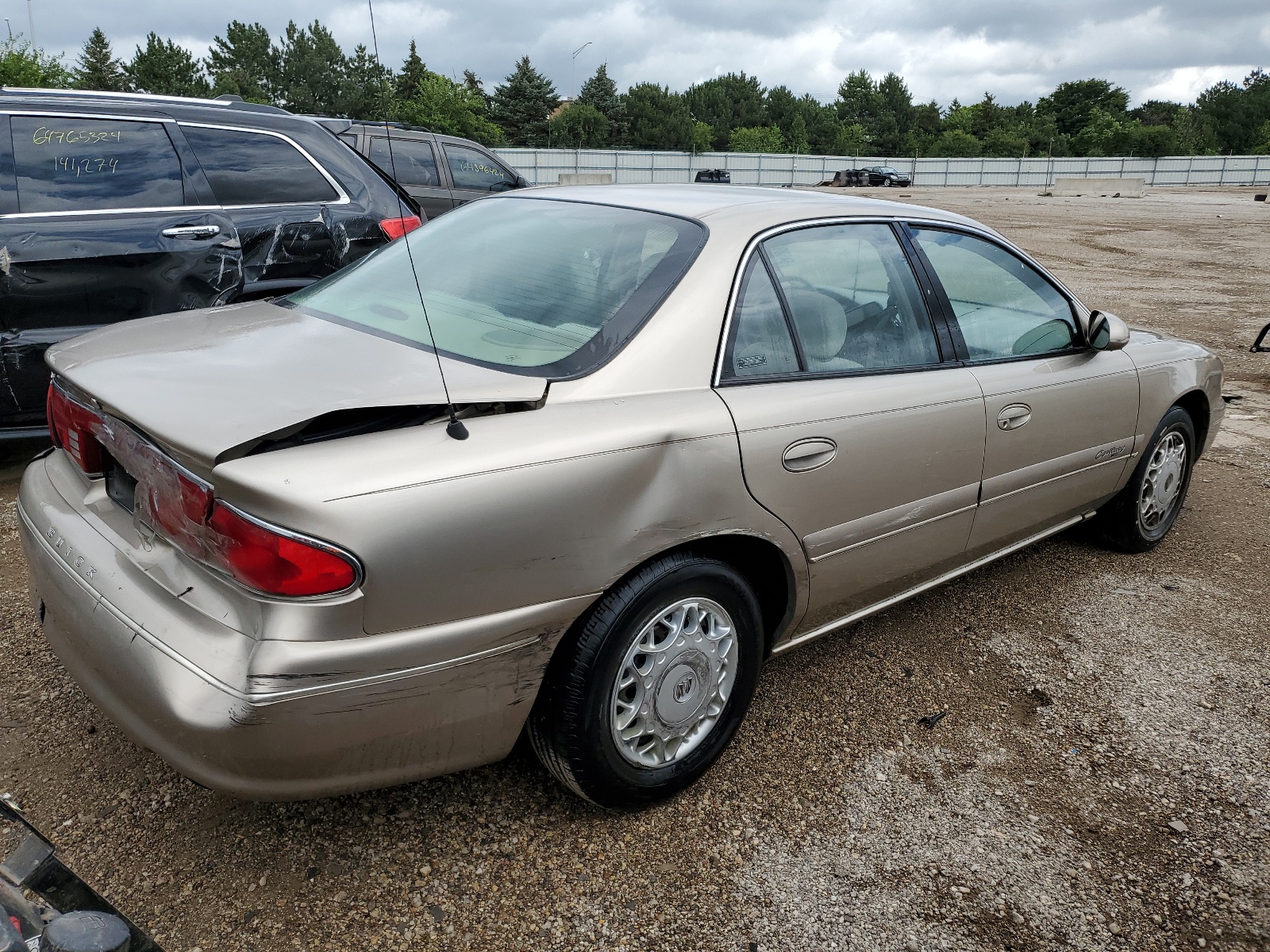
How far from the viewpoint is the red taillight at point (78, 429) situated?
7.30ft

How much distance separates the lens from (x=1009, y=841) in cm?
242

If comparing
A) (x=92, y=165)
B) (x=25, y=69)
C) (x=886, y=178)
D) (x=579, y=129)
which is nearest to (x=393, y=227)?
(x=92, y=165)

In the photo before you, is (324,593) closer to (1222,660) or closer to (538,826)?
(538,826)

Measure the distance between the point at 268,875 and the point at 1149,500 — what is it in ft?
12.4

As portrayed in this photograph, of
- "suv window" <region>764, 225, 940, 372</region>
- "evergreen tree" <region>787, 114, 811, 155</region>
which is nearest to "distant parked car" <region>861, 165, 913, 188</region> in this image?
"evergreen tree" <region>787, 114, 811, 155</region>

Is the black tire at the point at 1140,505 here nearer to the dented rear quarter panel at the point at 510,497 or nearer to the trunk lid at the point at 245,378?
the dented rear quarter panel at the point at 510,497

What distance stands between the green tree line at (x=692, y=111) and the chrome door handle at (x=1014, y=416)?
6020 cm

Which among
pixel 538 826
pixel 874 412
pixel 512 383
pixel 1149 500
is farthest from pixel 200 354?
pixel 1149 500

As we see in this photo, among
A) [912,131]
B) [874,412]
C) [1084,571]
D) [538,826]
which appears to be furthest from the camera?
[912,131]

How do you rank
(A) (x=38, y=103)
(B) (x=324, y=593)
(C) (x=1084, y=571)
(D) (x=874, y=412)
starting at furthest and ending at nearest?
(A) (x=38, y=103), (C) (x=1084, y=571), (D) (x=874, y=412), (B) (x=324, y=593)

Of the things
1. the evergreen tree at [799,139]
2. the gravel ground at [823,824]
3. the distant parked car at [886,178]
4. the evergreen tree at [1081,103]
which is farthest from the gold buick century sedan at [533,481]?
the evergreen tree at [1081,103]

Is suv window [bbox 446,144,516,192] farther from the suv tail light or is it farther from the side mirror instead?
the suv tail light

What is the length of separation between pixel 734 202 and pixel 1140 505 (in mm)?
2485

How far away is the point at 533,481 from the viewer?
195 centimetres
